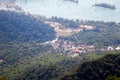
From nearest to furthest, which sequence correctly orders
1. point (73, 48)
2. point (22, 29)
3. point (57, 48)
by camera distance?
1. point (57, 48)
2. point (73, 48)
3. point (22, 29)

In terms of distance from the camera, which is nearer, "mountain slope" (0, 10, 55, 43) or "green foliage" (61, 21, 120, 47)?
"green foliage" (61, 21, 120, 47)

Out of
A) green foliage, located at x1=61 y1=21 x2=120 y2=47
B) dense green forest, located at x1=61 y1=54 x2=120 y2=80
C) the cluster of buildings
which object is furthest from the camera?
green foliage, located at x1=61 y1=21 x2=120 y2=47

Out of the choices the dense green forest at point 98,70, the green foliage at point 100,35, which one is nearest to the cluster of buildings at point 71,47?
the green foliage at point 100,35

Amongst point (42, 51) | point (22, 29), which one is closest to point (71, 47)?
point (42, 51)

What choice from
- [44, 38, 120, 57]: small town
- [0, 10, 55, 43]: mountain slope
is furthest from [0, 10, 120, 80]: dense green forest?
[44, 38, 120, 57]: small town

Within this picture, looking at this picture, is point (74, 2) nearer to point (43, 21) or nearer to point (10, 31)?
point (43, 21)

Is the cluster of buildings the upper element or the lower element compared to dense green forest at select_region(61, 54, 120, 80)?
lower

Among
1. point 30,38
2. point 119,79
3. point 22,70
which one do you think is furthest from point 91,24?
point 119,79

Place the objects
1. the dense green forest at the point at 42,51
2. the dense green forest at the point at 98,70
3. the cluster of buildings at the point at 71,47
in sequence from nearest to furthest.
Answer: the dense green forest at the point at 98,70 → the dense green forest at the point at 42,51 → the cluster of buildings at the point at 71,47

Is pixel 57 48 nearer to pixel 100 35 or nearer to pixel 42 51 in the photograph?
pixel 42 51

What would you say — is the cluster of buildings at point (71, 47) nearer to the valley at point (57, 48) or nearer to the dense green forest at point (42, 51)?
the valley at point (57, 48)

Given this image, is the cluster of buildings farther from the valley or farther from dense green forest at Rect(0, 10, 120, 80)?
dense green forest at Rect(0, 10, 120, 80)

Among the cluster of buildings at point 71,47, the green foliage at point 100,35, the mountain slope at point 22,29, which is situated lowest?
the cluster of buildings at point 71,47
